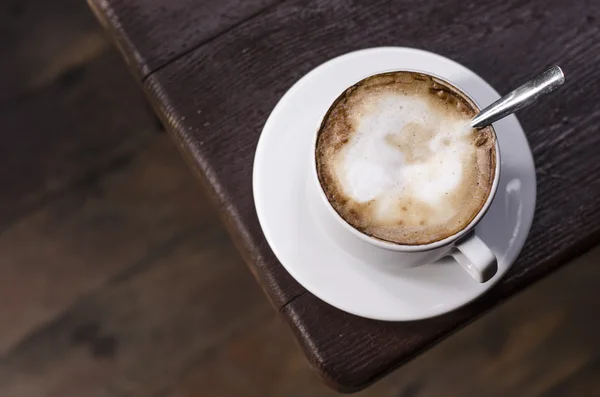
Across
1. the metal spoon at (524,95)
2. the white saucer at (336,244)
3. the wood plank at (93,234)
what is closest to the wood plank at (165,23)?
the white saucer at (336,244)

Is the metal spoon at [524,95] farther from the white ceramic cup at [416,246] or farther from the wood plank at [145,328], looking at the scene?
the wood plank at [145,328]

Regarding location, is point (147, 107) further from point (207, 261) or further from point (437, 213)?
point (437, 213)

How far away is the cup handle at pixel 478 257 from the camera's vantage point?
480mm

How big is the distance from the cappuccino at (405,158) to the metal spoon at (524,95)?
0.02m

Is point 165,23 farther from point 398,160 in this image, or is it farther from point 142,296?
point 142,296

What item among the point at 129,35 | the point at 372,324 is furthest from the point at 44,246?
the point at 372,324

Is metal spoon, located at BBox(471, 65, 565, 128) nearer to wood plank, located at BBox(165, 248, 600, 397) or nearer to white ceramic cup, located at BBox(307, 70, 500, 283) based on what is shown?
white ceramic cup, located at BBox(307, 70, 500, 283)

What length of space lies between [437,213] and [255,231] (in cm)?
17

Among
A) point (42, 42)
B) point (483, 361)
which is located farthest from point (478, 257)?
point (42, 42)

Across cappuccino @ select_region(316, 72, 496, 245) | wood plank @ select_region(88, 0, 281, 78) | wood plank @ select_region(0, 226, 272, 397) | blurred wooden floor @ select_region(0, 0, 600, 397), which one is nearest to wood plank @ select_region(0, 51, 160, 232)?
blurred wooden floor @ select_region(0, 0, 600, 397)

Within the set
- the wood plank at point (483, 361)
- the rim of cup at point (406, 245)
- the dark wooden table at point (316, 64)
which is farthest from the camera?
the wood plank at point (483, 361)

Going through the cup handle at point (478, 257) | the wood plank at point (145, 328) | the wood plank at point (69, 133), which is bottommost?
the wood plank at point (145, 328)

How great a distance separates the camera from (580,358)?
3.53ft

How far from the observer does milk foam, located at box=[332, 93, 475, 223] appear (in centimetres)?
51
